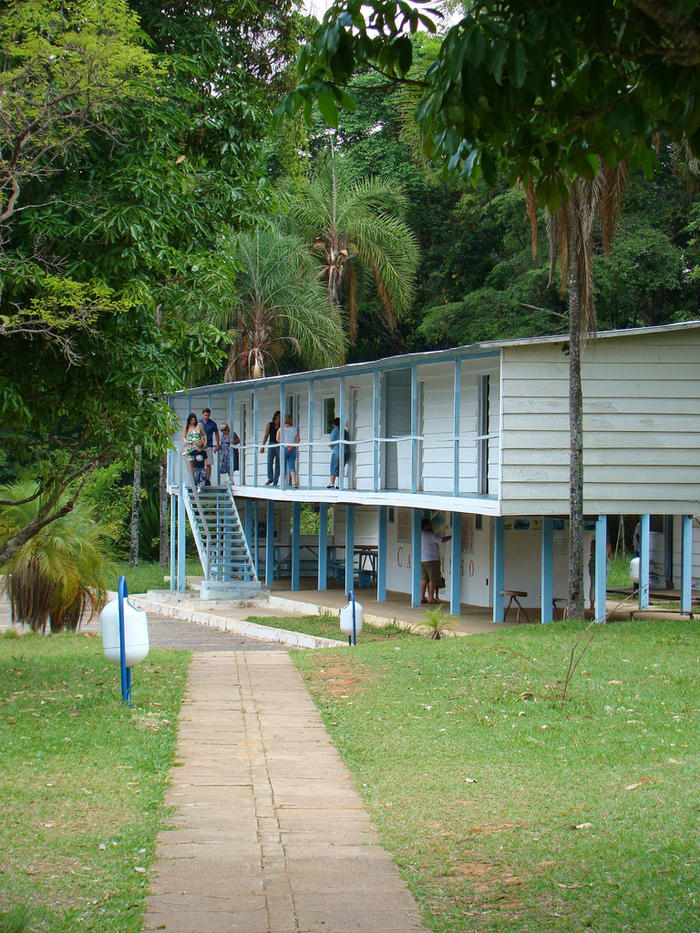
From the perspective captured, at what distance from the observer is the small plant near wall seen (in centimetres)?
1698

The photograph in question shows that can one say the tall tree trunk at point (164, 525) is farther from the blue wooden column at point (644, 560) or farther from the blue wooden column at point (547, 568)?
the blue wooden column at point (644, 560)

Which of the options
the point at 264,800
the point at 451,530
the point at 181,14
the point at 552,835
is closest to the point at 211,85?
the point at 181,14

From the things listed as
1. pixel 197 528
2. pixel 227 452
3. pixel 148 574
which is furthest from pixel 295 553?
pixel 148 574

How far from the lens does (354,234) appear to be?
3672cm

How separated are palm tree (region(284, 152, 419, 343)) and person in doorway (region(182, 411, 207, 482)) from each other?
940 cm

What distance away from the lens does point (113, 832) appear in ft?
21.7

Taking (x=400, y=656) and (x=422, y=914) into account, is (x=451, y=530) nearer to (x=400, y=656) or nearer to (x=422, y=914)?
(x=400, y=656)

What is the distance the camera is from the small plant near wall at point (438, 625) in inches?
669

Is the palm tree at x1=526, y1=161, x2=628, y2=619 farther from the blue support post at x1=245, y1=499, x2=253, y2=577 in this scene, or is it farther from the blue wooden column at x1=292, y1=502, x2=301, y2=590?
the blue support post at x1=245, y1=499, x2=253, y2=577

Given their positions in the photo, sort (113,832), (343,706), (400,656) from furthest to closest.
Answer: (400,656), (343,706), (113,832)

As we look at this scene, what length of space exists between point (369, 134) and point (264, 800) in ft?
130

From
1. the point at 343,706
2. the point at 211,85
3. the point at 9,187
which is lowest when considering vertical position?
the point at 343,706

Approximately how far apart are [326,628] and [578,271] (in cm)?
822

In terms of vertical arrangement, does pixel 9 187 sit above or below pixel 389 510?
above
